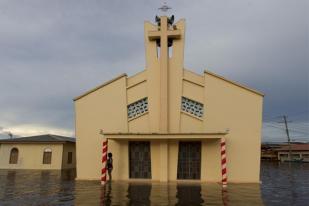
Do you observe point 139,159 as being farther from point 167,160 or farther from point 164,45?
point 164,45

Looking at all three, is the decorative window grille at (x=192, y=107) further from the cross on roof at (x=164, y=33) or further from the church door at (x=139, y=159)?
the cross on roof at (x=164, y=33)

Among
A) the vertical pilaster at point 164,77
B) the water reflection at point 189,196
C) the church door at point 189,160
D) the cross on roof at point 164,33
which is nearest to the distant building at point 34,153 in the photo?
the vertical pilaster at point 164,77

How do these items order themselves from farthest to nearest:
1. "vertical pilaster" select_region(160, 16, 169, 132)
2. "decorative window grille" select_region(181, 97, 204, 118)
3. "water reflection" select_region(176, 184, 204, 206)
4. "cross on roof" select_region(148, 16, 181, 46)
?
"cross on roof" select_region(148, 16, 181, 46) → "decorative window grille" select_region(181, 97, 204, 118) → "vertical pilaster" select_region(160, 16, 169, 132) → "water reflection" select_region(176, 184, 204, 206)

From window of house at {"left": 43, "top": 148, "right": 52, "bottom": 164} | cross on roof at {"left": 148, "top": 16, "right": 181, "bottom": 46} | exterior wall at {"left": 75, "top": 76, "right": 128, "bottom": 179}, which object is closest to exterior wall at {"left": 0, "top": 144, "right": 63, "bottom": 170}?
window of house at {"left": 43, "top": 148, "right": 52, "bottom": 164}

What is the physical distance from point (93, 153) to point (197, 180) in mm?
6551

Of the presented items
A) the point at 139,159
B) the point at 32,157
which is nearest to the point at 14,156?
the point at 32,157

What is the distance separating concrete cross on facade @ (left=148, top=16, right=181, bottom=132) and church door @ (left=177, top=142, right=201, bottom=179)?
163 centimetres

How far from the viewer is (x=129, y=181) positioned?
17.7 meters

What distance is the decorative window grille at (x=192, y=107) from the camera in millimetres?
18317

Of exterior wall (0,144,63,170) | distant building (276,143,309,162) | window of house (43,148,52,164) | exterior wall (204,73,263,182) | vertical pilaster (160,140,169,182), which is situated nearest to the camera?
exterior wall (204,73,263,182)

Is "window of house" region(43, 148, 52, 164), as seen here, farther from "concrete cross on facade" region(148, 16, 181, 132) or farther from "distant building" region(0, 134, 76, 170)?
"concrete cross on facade" region(148, 16, 181, 132)

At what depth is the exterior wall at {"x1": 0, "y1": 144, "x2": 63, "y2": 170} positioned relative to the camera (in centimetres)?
3027

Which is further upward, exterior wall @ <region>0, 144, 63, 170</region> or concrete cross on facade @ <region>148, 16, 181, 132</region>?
concrete cross on facade @ <region>148, 16, 181, 132</region>

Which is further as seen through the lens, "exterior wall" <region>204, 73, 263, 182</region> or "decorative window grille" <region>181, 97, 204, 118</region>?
"decorative window grille" <region>181, 97, 204, 118</region>
